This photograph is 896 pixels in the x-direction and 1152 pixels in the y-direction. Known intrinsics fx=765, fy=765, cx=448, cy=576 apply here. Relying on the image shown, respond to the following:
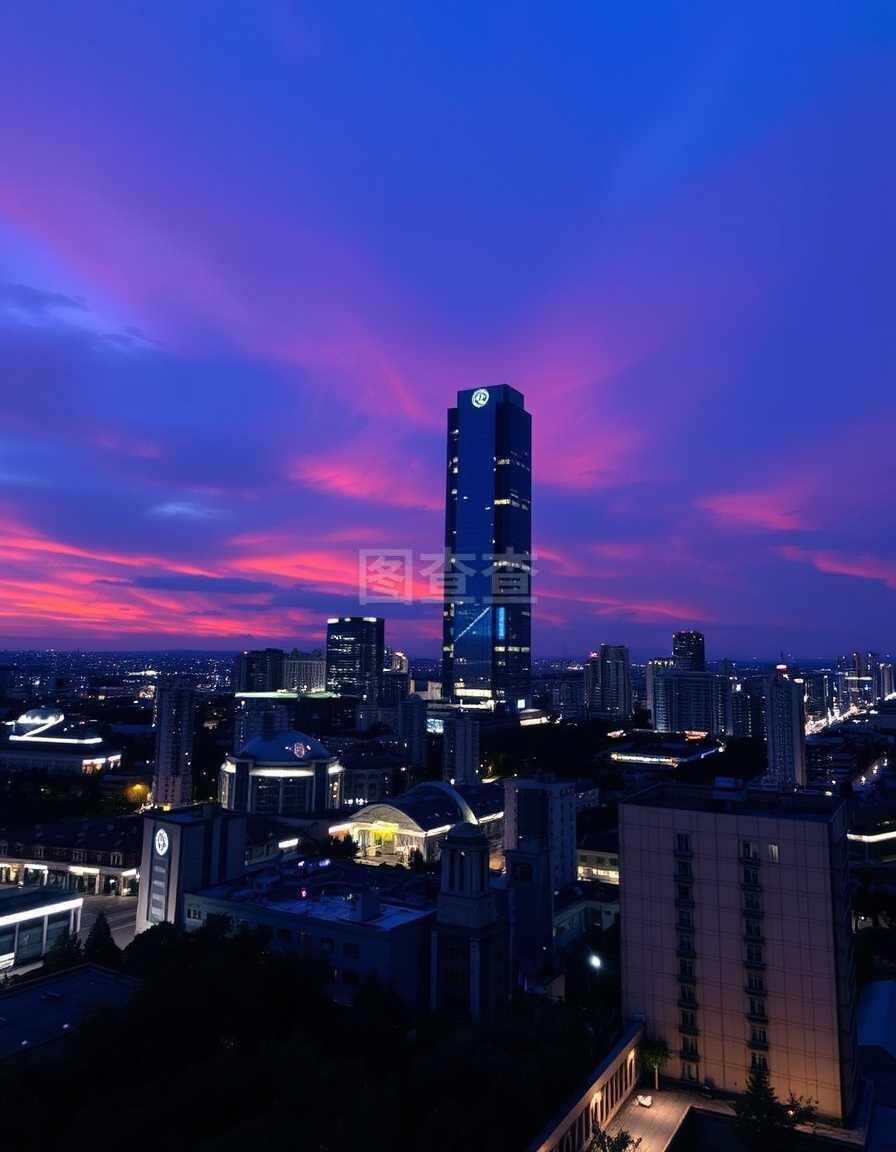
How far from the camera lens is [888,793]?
6425cm

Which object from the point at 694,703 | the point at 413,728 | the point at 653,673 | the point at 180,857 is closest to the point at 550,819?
the point at 180,857

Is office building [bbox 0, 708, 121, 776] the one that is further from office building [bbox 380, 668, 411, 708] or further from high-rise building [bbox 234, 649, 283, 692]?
high-rise building [bbox 234, 649, 283, 692]

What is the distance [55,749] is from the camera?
8550cm

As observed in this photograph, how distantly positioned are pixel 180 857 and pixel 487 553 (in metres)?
109

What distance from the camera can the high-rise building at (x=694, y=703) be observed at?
123625 mm

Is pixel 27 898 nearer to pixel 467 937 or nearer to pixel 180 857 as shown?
pixel 180 857

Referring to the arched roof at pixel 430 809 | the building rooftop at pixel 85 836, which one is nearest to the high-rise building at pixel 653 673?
the arched roof at pixel 430 809

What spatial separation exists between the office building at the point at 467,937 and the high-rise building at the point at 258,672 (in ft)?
467

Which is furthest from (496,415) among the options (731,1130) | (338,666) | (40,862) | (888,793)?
(731,1130)

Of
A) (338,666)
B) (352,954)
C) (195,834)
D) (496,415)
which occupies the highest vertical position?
(496,415)

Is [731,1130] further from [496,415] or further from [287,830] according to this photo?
[496,415]

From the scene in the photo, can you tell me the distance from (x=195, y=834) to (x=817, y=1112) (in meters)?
25.9

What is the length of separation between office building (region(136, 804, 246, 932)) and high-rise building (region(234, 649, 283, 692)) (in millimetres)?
130765

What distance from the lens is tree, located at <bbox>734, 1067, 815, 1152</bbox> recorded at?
1738cm
